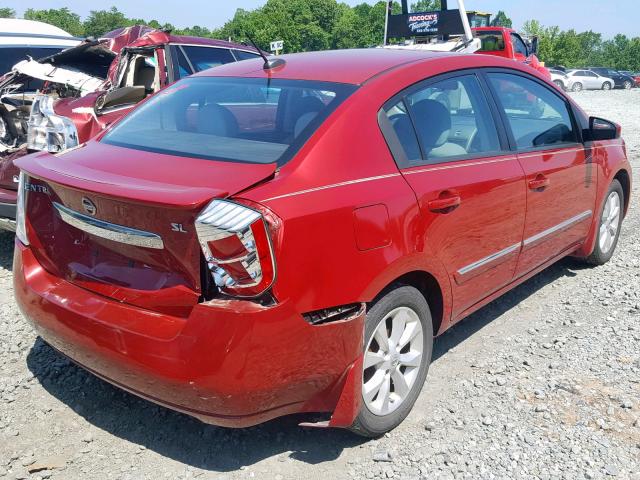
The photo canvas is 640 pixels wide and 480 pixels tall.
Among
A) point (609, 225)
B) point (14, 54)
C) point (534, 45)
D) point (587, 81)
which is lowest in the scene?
point (587, 81)

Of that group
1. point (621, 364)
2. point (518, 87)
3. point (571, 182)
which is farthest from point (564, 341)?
point (518, 87)

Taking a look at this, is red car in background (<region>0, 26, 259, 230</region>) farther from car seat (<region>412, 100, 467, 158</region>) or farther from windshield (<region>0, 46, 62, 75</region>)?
car seat (<region>412, 100, 467, 158</region>)

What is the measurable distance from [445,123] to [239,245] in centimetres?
158

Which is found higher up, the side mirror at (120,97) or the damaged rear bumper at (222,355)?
the side mirror at (120,97)

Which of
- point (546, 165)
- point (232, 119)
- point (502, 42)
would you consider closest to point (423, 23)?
point (502, 42)

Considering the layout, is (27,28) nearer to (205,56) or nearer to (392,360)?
(205,56)

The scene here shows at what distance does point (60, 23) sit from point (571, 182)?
102017mm

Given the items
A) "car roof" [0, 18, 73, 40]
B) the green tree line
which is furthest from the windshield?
the green tree line

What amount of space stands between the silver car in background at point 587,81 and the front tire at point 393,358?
3729 centimetres

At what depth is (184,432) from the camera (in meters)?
3.06

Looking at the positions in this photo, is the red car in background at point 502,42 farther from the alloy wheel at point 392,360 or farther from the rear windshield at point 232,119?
the alloy wheel at point 392,360

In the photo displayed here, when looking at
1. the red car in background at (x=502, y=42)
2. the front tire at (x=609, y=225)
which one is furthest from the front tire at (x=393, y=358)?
the red car in background at (x=502, y=42)

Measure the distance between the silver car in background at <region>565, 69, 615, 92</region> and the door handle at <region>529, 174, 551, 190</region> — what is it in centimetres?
3602

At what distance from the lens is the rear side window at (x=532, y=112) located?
3.87m
